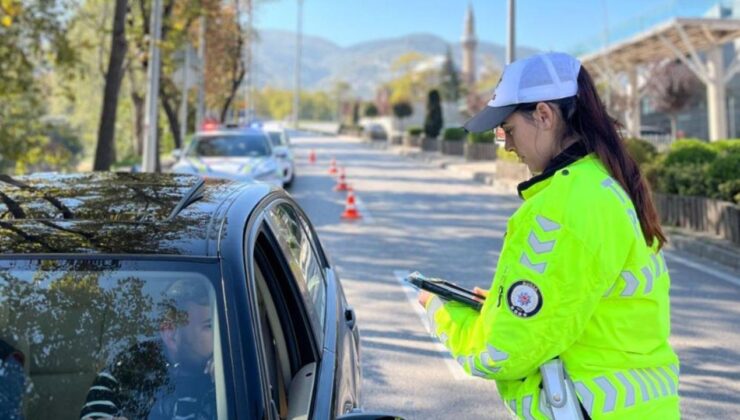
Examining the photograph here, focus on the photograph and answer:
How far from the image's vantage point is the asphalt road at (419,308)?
4.76 metres

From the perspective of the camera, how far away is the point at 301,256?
10.2 feet

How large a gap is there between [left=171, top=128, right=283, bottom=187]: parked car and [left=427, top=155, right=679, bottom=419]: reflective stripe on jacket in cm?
1166

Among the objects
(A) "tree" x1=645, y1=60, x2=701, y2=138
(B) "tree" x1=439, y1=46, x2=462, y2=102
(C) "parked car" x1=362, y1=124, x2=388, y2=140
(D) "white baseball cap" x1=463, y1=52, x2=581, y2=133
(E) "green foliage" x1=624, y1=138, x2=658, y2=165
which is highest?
(B) "tree" x1=439, y1=46, x2=462, y2=102

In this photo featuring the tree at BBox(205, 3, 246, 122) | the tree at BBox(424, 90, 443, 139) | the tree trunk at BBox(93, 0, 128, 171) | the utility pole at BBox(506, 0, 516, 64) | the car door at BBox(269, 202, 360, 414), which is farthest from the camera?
the tree at BBox(424, 90, 443, 139)

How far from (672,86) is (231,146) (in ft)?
120

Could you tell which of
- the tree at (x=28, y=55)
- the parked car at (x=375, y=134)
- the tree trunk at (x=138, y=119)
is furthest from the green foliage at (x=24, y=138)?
the parked car at (x=375, y=134)

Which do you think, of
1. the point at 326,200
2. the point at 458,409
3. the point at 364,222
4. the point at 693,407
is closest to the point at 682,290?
the point at 693,407

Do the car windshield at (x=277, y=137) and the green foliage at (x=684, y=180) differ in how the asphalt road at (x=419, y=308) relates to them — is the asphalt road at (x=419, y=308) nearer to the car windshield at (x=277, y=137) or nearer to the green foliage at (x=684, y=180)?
the green foliage at (x=684, y=180)

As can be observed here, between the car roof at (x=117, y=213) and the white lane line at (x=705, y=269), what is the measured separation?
23.0ft

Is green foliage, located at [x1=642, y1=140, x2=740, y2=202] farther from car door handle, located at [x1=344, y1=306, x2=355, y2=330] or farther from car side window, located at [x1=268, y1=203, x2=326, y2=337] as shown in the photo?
car side window, located at [x1=268, y1=203, x2=326, y2=337]

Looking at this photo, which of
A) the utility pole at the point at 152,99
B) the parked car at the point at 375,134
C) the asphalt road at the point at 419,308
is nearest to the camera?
the asphalt road at the point at 419,308

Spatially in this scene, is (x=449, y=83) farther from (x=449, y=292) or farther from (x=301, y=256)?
(x=449, y=292)

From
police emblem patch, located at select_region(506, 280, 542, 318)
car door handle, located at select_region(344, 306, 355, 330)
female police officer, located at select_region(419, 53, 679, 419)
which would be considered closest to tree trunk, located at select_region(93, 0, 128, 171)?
car door handle, located at select_region(344, 306, 355, 330)

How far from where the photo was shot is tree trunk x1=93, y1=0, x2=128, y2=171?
13395mm
